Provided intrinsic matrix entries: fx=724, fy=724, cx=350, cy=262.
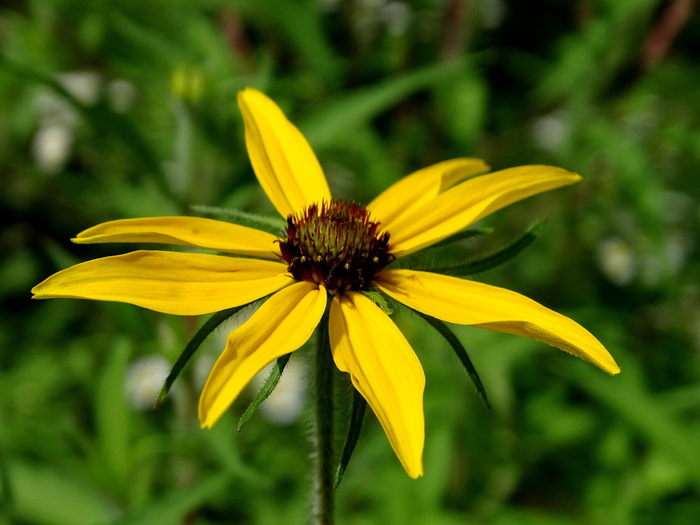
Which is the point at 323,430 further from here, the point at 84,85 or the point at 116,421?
the point at 84,85

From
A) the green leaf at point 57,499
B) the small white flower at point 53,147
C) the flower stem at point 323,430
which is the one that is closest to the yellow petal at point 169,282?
the flower stem at point 323,430

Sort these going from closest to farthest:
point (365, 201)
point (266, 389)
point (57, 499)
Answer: point (266, 389), point (57, 499), point (365, 201)

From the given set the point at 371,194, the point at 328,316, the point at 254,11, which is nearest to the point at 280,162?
the point at 328,316

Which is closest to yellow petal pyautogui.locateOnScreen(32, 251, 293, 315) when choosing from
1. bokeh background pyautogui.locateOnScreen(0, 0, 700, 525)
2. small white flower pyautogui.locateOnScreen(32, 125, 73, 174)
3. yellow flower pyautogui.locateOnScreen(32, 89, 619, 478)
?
yellow flower pyautogui.locateOnScreen(32, 89, 619, 478)

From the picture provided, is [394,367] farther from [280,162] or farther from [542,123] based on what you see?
[542,123]

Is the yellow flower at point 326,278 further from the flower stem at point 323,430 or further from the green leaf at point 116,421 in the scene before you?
the green leaf at point 116,421

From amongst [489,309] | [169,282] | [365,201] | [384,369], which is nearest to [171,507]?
[169,282]

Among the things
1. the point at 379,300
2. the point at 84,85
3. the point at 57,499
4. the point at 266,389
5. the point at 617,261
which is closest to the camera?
the point at 266,389
